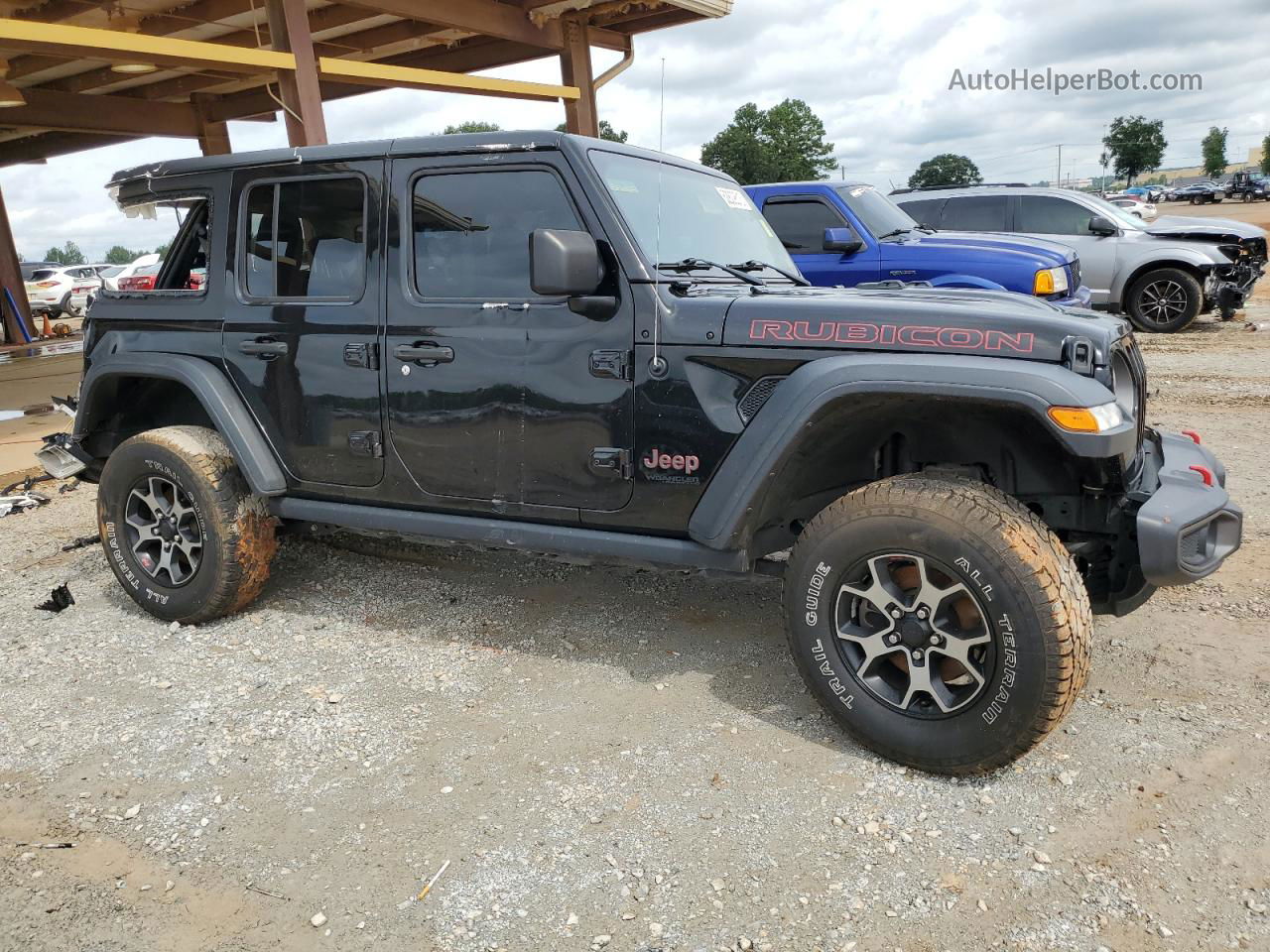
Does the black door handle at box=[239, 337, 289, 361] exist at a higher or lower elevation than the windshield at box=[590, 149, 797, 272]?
lower

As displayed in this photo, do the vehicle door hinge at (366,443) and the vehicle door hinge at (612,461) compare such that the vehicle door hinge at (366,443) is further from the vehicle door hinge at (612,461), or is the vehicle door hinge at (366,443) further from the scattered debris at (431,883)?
the scattered debris at (431,883)

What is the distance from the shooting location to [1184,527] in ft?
8.46

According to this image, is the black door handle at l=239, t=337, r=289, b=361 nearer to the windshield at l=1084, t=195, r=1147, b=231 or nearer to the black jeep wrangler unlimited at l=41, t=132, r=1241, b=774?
the black jeep wrangler unlimited at l=41, t=132, r=1241, b=774

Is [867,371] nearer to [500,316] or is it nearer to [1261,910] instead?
[500,316]

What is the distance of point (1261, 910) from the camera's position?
7.23 feet

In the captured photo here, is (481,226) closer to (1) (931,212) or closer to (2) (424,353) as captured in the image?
(2) (424,353)

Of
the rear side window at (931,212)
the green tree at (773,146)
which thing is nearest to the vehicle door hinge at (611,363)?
the rear side window at (931,212)

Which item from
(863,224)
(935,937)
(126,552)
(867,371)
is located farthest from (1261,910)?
(863,224)

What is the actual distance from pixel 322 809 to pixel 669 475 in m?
1.51

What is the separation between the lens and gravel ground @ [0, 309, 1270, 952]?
2273mm

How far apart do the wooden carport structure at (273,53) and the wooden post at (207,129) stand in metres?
0.02

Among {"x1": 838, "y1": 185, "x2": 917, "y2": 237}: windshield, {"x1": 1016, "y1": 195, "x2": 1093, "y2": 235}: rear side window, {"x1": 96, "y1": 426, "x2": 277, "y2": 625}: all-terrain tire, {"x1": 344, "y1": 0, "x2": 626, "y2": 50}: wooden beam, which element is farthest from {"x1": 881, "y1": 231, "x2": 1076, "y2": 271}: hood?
{"x1": 96, "y1": 426, "x2": 277, "y2": 625}: all-terrain tire

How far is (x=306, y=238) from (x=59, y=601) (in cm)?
219

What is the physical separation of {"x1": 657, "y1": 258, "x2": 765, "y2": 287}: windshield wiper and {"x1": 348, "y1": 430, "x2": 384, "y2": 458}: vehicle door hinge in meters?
1.34
